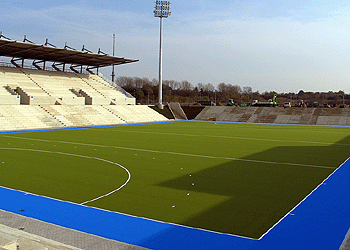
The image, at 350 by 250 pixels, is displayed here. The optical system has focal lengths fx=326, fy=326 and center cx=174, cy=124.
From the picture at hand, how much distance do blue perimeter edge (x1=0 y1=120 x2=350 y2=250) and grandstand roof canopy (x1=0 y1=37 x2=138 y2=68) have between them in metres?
35.0

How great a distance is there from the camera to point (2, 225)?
5828mm

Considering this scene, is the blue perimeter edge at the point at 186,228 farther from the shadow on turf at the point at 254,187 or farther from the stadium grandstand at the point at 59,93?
the stadium grandstand at the point at 59,93

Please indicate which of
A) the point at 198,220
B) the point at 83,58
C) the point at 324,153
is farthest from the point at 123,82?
the point at 198,220

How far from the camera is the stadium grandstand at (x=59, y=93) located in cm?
3303

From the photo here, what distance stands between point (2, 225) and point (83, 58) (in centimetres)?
4436

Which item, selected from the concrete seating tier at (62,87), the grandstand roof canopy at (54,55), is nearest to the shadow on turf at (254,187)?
the concrete seating tier at (62,87)

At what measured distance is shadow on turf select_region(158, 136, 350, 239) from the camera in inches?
251

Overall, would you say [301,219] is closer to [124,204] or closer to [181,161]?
[124,204]

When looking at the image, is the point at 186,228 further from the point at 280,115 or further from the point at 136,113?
the point at 280,115

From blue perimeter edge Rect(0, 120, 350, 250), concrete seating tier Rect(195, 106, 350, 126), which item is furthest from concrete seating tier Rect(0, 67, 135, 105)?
blue perimeter edge Rect(0, 120, 350, 250)

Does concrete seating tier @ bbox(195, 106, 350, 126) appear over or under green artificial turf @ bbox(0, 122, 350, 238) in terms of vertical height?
over

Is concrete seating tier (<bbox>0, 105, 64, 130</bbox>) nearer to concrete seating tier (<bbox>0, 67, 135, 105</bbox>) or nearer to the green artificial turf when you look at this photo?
concrete seating tier (<bbox>0, 67, 135, 105</bbox>)

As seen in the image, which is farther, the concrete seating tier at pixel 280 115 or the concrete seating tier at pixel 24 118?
the concrete seating tier at pixel 280 115

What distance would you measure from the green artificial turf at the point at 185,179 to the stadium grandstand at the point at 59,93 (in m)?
17.0
